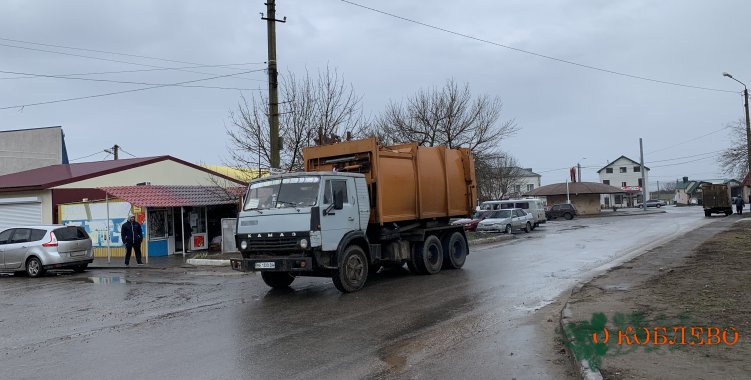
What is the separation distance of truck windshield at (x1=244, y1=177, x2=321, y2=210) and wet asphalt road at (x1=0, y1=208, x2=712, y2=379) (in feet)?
6.06

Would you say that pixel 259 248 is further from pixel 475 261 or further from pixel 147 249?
pixel 147 249

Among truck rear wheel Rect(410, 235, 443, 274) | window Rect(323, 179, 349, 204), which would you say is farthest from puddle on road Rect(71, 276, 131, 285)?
truck rear wheel Rect(410, 235, 443, 274)

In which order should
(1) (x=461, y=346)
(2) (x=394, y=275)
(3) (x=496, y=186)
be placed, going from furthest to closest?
(3) (x=496, y=186), (2) (x=394, y=275), (1) (x=461, y=346)

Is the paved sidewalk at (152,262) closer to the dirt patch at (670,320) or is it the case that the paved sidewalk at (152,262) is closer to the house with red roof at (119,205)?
the house with red roof at (119,205)

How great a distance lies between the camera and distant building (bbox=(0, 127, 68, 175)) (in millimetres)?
37156

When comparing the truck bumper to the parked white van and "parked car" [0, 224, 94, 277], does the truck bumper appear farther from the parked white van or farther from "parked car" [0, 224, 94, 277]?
the parked white van

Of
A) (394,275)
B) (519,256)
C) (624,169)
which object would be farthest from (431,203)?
(624,169)

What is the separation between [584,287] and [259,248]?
20.3ft

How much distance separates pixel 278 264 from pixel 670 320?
22.0 ft

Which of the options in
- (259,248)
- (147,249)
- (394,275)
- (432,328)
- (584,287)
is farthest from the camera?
(147,249)

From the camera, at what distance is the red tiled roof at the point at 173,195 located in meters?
21.6

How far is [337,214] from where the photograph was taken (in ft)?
36.8

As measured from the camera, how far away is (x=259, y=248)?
11148mm

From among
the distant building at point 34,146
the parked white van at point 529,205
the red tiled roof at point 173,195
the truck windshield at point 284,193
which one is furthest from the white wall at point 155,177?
the parked white van at point 529,205
